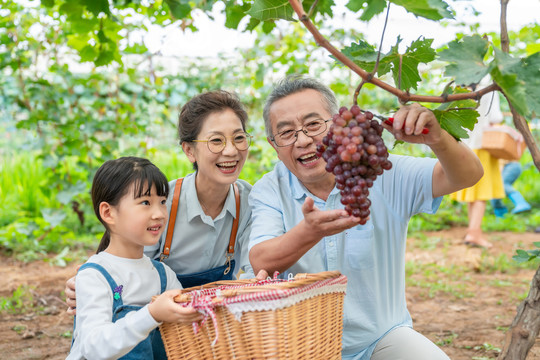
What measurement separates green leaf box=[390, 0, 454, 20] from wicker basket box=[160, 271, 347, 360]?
76 cm

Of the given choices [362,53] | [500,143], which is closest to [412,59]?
[362,53]

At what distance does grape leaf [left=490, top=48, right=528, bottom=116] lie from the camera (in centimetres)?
111

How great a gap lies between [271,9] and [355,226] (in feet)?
2.74

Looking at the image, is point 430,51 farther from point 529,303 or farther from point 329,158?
point 529,303

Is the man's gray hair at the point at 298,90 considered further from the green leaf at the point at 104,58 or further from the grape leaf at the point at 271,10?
the green leaf at the point at 104,58

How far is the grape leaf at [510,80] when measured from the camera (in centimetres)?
111

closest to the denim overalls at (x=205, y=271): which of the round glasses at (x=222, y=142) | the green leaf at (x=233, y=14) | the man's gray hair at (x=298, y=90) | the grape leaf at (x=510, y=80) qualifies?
the round glasses at (x=222, y=142)

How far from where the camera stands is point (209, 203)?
2.56 m

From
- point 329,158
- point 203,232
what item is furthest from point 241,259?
point 329,158

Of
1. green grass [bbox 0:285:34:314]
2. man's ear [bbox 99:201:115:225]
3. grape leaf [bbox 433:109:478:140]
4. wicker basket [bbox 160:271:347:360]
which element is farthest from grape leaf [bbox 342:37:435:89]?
green grass [bbox 0:285:34:314]

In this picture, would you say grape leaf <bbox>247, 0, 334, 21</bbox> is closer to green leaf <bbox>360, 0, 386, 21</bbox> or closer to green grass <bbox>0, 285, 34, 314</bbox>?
green leaf <bbox>360, 0, 386, 21</bbox>

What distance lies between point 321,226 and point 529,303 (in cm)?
97

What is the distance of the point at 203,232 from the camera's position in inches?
100.0

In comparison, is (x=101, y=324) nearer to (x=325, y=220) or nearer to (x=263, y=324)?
(x=263, y=324)
